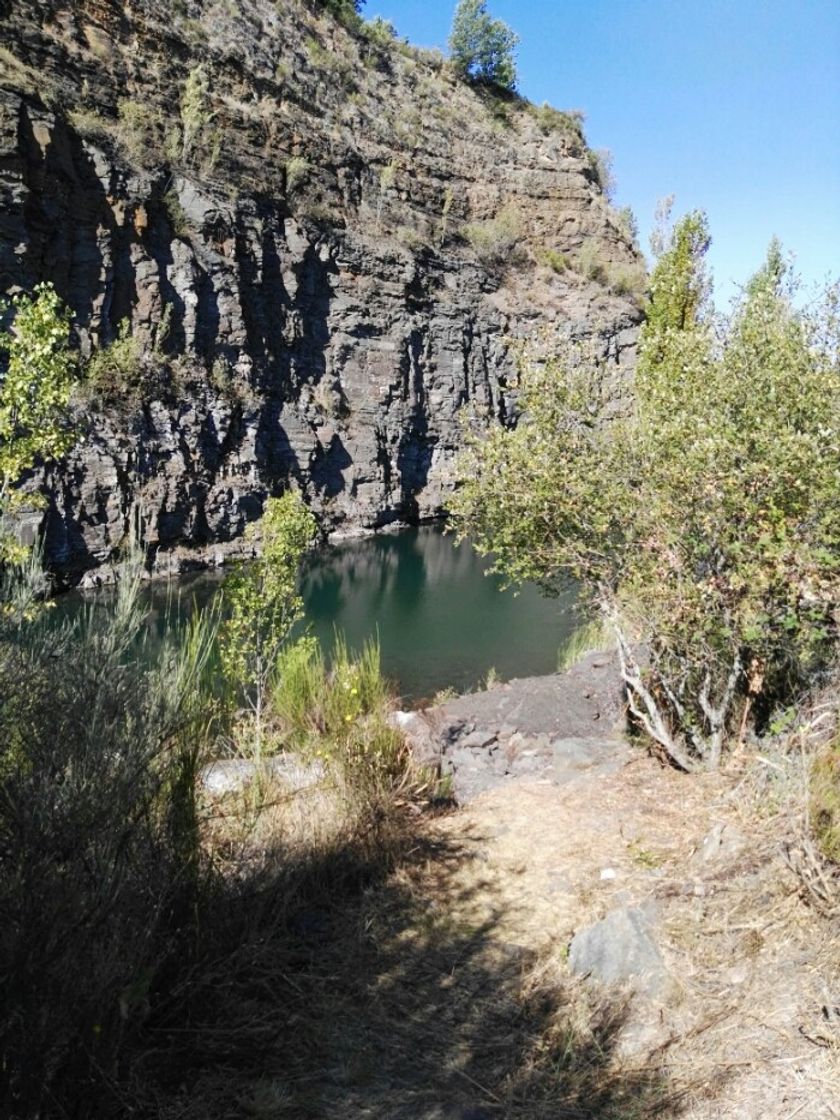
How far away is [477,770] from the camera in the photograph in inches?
324

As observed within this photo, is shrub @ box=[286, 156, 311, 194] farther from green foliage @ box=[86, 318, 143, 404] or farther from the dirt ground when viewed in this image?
the dirt ground

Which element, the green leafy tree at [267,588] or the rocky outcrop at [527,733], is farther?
the green leafy tree at [267,588]

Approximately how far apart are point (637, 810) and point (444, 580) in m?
19.8

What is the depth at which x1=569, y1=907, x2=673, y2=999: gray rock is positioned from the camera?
380 centimetres

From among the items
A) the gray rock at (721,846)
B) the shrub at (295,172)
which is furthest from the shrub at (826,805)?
the shrub at (295,172)

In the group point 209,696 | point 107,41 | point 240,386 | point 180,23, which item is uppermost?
point 180,23

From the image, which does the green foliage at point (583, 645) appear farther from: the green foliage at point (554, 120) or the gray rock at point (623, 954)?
the green foliage at point (554, 120)

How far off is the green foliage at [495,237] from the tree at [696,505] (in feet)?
118

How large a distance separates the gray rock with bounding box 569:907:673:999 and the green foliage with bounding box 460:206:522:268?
41.5m

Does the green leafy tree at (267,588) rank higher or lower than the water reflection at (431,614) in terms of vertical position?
higher

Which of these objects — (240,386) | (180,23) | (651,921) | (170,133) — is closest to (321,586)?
(240,386)

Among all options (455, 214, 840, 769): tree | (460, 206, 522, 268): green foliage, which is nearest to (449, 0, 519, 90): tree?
(460, 206, 522, 268): green foliage

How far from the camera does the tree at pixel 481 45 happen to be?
51906mm

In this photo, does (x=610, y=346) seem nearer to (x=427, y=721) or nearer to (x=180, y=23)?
(x=180, y=23)
